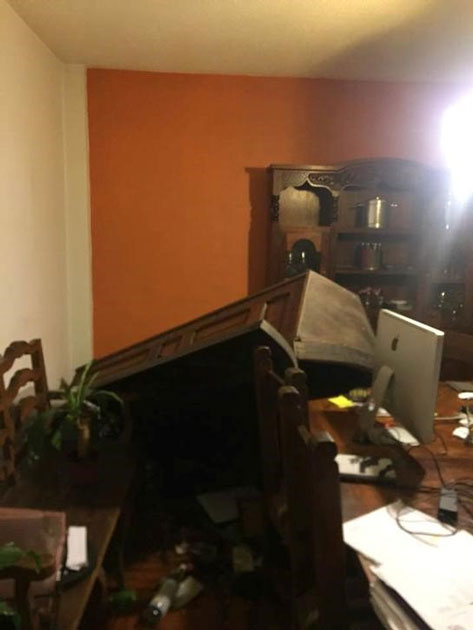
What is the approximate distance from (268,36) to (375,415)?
1871mm

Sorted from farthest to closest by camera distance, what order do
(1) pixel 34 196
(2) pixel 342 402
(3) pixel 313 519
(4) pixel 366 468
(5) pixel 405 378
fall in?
1. (1) pixel 34 196
2. (2) pixel 342 402
3. (5) pixel 405 378
4. (4) pixel 366 468
5. (3) pixel 313 519

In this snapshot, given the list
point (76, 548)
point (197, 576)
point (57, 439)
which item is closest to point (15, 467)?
point (57, 439)

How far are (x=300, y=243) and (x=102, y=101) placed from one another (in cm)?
145

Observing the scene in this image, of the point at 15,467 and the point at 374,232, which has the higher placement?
the point at 374,232

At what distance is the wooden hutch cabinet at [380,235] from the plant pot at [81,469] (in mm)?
1721

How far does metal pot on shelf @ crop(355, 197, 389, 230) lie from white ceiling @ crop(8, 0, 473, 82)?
2.46ft

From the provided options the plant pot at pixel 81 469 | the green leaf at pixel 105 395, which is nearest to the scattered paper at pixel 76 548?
the plant pot at pixel 81 469

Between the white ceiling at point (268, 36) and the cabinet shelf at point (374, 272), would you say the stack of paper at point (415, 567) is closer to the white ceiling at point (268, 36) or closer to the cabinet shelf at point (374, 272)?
the white ceiling at point (268, 36)

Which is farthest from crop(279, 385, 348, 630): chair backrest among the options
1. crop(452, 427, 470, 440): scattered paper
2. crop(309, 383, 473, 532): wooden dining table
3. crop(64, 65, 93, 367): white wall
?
crop(64, 65, 93, 367): white wall

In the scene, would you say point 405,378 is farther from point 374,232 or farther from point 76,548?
point 374,232

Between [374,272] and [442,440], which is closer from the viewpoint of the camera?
[442,440]

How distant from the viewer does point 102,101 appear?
3354mm

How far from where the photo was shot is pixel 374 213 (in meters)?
3.46

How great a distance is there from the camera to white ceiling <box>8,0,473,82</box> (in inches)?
91.9
